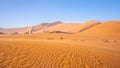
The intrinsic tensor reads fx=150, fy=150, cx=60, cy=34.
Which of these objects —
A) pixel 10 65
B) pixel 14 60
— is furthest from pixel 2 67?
pixel 14 60

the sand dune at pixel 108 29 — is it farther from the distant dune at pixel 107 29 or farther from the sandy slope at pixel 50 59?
the sandy slope at pixel 50 59

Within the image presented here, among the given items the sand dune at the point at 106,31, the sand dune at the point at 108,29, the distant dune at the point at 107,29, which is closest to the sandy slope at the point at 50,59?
the sand dune at the point at 106,31

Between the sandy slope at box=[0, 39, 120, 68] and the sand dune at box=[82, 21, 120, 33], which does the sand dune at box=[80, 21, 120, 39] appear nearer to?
the sand dune at box=[82, 21, 120, 33]

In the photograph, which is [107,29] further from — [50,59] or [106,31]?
[50,59]

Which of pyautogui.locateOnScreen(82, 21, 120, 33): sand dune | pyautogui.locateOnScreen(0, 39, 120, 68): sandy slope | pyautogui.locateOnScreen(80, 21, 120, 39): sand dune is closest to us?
pyautogui.locateOnScreen(0, 39, 120, 68): sandy slope

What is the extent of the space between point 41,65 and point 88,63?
250cm

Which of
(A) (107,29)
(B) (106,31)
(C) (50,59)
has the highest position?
(A) (107,29)

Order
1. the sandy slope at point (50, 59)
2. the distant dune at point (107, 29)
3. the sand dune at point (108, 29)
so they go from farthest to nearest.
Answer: the sand dune at point (108, 29) → the distant dune at point (107, 29) → the sandy slope at point (50, 59)

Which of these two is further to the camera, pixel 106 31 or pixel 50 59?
pixel 106 31

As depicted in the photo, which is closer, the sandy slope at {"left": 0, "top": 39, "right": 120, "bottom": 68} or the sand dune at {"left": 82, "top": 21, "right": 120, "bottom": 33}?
the sandy slope at {"left": 0, "top": 39, "right": 120, "bottom": 68}

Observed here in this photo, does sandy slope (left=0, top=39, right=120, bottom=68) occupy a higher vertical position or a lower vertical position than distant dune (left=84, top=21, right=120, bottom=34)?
lower

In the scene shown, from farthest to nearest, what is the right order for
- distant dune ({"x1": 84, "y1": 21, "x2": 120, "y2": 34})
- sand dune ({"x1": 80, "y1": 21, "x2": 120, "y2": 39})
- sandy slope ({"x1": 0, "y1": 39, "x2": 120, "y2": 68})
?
distant dune ({"x1": 84, "y1": 21, "x2": 120, "y2": 34})
sand dune ({"x1": 80, "y1": 21, "x2": 120, "y2": 39})
sandy slope ({"x1": 0, "y1": 39, "x2": 120, "y2": 68})

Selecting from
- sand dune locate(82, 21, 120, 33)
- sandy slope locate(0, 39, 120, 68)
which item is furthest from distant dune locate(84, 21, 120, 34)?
sandy slope locate(0, 39, 120, 68)

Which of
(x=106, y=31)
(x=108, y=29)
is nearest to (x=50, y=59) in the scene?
(x=106, y=31)
